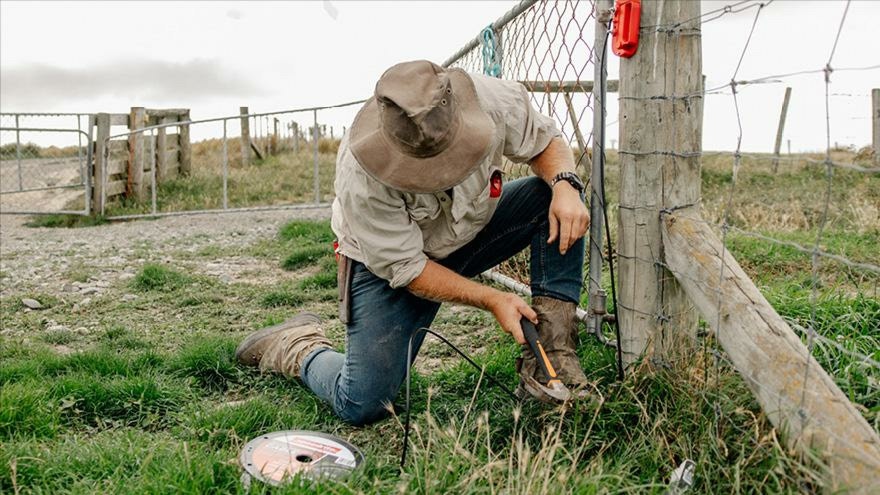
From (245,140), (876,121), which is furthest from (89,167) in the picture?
(876,121)

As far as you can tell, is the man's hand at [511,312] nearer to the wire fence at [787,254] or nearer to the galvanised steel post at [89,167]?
the wire fence at [787,254]

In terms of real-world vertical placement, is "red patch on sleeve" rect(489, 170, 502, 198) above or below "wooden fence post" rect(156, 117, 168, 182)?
below

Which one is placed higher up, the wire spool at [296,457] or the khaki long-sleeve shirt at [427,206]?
the khaki long-sleeve shirt at [427,206]

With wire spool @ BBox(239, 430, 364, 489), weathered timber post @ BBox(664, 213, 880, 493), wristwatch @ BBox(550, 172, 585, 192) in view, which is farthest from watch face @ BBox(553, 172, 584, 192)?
wire spool @ BBox(239, 430, 364, 489)

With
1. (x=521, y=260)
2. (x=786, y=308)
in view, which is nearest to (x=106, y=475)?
(x=786, y=308)

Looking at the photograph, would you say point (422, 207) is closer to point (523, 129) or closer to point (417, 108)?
point (523, 129)

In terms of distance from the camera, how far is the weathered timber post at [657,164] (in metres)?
2.99

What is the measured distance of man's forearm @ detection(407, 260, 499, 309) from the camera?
3127 mm

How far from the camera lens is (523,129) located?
3447 mm

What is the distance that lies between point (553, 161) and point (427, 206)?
0.58m

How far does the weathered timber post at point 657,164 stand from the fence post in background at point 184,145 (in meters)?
11.6

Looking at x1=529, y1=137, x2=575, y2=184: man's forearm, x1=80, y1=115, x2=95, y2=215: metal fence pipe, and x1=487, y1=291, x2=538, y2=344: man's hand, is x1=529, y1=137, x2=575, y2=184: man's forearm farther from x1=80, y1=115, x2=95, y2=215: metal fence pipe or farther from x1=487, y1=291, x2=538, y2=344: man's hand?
x1=80, y1=115, x2=95, y2=215: metal fence pipe

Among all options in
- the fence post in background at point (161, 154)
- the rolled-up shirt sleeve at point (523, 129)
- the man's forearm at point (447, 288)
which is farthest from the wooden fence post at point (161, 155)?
the man's forearm at point (447, 288)

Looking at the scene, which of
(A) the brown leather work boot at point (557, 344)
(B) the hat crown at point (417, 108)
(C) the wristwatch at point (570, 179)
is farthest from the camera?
(C) the wristwatch at point (570, 179)
